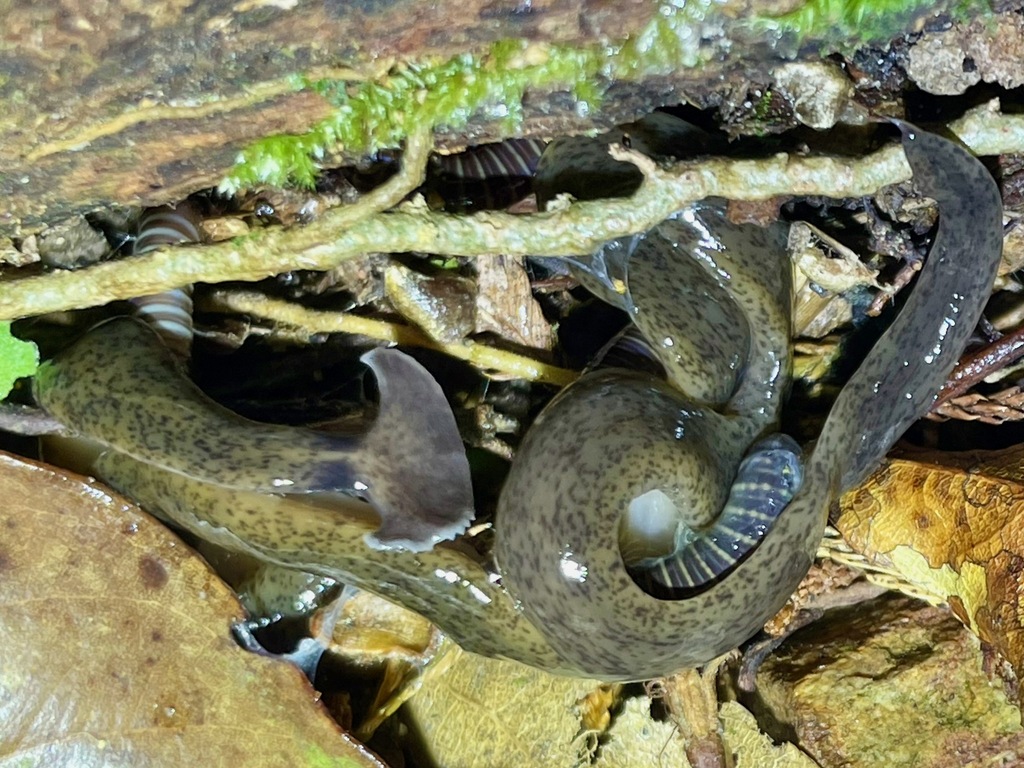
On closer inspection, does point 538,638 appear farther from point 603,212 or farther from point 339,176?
point 339,176

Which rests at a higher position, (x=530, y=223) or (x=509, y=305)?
(x=530, y=223)

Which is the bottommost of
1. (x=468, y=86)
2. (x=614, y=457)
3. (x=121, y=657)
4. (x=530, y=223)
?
(x=121, y=657)

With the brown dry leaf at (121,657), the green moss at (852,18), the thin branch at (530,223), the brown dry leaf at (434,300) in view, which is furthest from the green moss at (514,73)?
the brown dry leaf at (121,657)

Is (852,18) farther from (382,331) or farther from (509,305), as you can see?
(382,331)

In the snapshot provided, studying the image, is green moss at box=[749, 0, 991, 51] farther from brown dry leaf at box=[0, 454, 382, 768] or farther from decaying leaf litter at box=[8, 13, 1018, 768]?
brown dry leaf at box=[0, 454, 382, 768]

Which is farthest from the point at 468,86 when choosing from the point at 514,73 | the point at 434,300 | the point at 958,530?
the point at 958,530

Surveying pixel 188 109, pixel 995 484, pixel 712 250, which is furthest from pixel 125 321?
pixel 995 484
